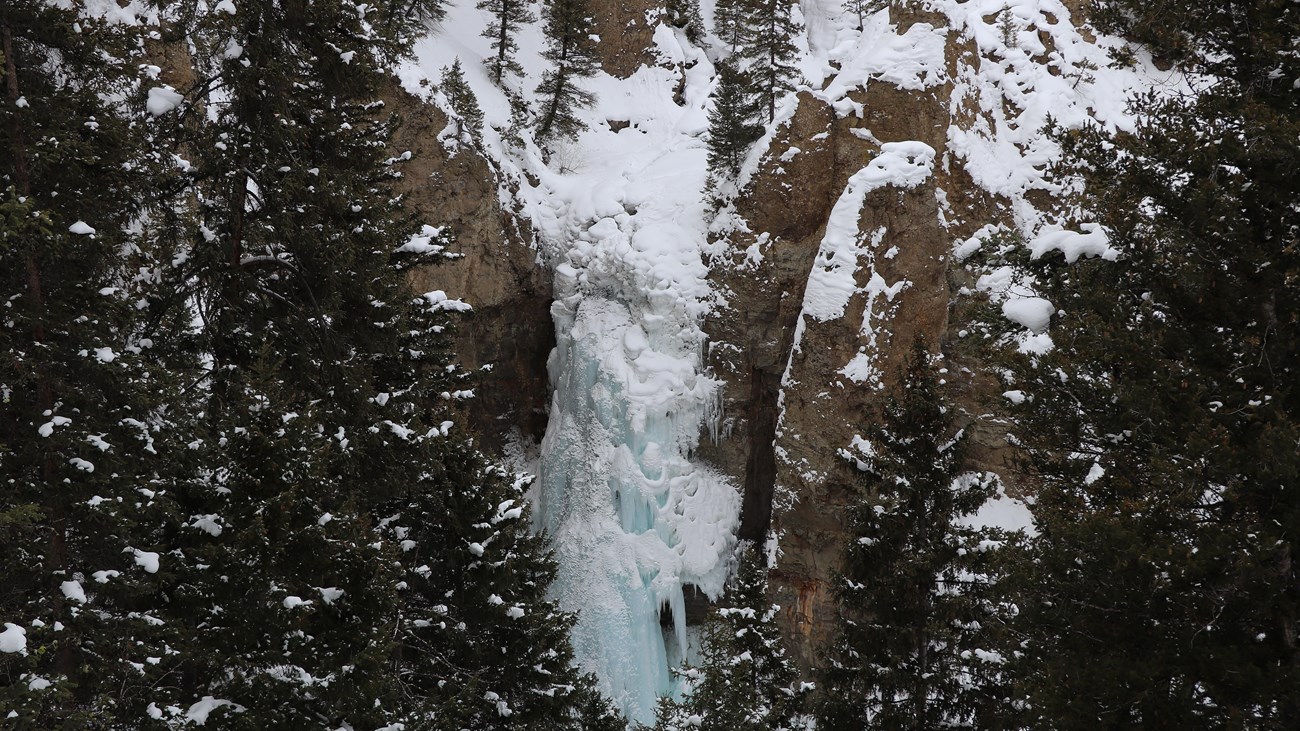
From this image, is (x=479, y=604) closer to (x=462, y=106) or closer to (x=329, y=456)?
(x=329, y=456)

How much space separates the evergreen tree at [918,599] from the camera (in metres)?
8.95

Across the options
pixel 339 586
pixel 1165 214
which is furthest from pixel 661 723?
pixel 1165 214

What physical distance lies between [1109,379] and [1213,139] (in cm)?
195

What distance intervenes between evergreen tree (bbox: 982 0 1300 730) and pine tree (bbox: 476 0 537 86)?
23500mm

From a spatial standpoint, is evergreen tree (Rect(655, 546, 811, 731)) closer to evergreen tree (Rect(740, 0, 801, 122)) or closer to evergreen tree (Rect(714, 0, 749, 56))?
evergreen tree (Rect(740, 0, 801, 122))

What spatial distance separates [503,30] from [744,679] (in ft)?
76.9

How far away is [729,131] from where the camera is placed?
74.1ft

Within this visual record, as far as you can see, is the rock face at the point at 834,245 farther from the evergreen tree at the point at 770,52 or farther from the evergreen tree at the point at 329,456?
the evergreen tree at the point at 329,456

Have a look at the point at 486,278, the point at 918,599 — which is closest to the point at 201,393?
the point at 918,599

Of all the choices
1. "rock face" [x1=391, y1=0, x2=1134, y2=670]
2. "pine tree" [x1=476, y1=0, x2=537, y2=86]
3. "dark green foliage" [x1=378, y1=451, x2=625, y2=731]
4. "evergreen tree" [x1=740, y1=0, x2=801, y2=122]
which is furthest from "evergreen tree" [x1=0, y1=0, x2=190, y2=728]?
"pine tree" [x1=476, y1=0, x2=537, y2=86]

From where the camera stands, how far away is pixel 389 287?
9.50 metres

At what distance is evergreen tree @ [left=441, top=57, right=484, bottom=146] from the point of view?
21312mm

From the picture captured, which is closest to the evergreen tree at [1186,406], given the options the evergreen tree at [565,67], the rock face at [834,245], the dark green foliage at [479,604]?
the dark green foliage at [479,604]

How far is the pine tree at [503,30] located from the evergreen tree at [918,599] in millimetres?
21663
